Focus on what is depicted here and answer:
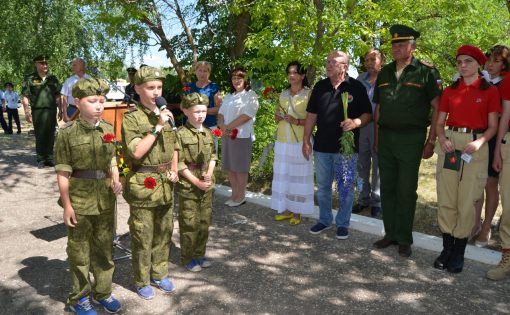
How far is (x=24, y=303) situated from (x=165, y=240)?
1277 mm

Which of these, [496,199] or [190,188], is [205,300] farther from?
[496,199]

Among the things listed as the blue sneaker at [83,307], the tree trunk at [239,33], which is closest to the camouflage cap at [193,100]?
the blue sneaker at [83,307]

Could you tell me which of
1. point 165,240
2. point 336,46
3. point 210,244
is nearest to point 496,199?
point 336,46

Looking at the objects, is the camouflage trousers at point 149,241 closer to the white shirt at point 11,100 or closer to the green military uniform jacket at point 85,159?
the green military uniform jacket at point 85,159

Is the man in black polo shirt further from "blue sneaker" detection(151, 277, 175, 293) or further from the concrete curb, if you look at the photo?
"blue sneaker" detection(151, 277, 175, 293)

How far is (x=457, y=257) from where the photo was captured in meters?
4.52

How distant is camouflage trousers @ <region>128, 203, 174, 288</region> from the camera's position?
376 cm

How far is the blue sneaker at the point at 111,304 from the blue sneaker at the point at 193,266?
0.91m

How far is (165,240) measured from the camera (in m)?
3.99

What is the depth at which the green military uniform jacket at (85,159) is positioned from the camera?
10.9 feet

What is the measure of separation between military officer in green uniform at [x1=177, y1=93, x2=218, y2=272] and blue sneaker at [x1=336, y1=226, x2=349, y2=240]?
178cm

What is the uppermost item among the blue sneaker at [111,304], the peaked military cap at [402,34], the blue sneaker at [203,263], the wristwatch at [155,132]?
the peaked military cap at [402,34]

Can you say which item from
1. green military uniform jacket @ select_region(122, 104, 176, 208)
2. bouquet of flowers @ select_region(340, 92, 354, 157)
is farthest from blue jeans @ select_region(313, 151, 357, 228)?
green military uniform jacket @ select_region(122, 104, 176, 208)

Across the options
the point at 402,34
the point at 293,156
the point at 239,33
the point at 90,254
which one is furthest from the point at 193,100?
the point at 239,33
